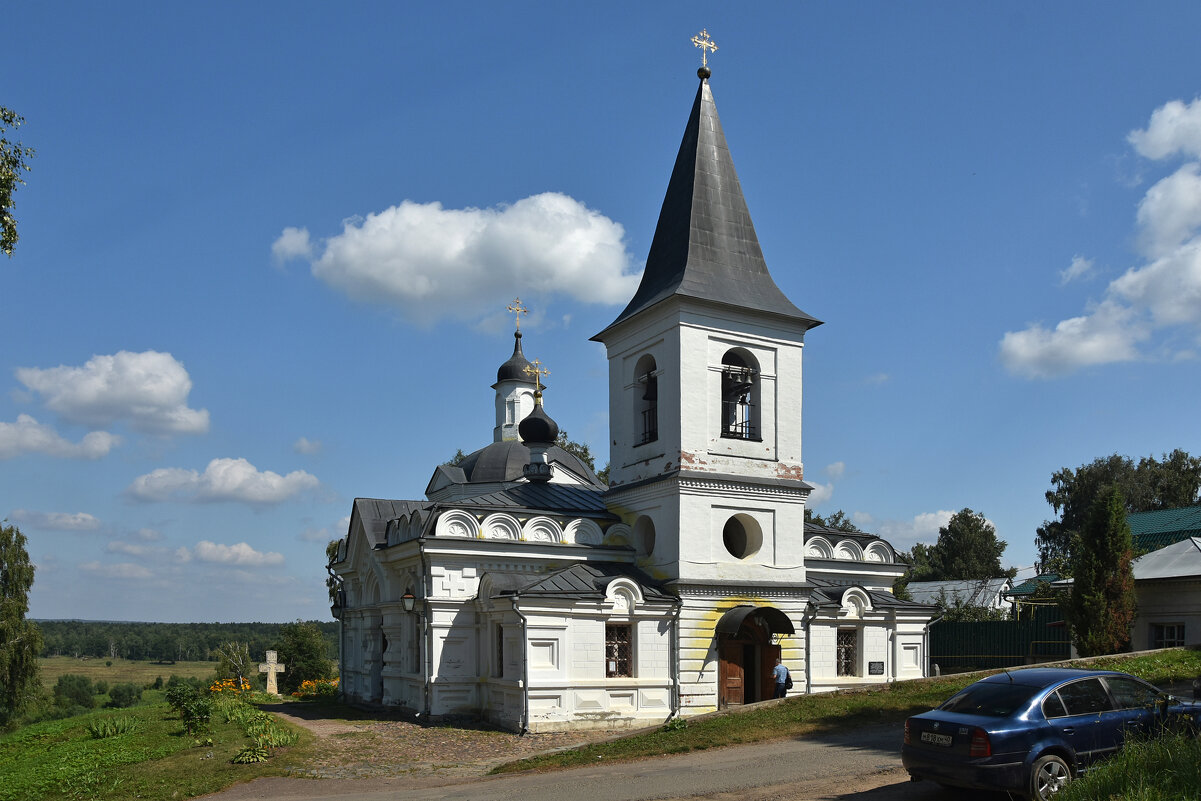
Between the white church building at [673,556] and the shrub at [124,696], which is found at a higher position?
the white church building at [673,556]

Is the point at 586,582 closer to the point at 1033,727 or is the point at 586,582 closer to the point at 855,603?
the point at 855,603

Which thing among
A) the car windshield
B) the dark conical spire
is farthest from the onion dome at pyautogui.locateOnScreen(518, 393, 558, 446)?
the car windshield

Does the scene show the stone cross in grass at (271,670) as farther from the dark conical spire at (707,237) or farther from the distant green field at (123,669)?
the distant green field at (123,669)

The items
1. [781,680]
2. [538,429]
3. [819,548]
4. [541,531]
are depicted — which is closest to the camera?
[781,680]

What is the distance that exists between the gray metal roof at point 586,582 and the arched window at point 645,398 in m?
3.01

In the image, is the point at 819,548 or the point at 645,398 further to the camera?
the point at 819,548

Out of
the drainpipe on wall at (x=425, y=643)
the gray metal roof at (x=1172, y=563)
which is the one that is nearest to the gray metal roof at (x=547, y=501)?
the drainpipe on wall at (x=425, y=643)

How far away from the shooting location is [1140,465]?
54344 mm

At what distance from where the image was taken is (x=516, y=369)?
34.6 m

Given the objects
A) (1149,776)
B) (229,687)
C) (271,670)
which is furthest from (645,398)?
(271,670)

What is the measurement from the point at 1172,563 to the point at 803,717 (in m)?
13.4

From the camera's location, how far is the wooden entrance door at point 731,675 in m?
20.9

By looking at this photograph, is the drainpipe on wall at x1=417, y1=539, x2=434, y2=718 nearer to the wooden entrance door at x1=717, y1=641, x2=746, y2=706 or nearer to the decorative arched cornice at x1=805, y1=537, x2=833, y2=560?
the wooden entrance door at x1=717, y1=641, x2=746, y2=706

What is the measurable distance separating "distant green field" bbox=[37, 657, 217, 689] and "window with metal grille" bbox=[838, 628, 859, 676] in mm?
86627
